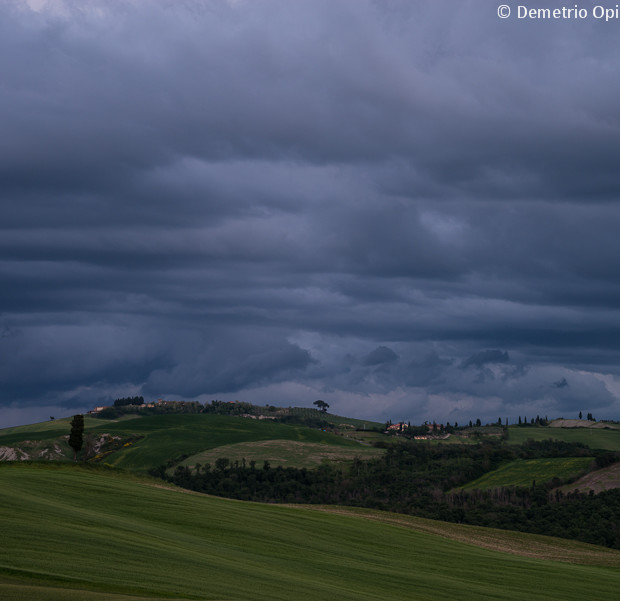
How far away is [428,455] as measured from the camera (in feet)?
477

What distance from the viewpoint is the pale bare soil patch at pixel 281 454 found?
138175 millimetres

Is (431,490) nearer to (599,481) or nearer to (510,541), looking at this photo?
(599,481)

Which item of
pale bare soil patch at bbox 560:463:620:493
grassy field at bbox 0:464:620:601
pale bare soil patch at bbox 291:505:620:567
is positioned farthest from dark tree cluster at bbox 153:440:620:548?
grassy field at bbox 0:464:620:601

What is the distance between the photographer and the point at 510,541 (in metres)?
62.9

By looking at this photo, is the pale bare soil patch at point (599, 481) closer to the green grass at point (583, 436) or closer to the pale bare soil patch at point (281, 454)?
the pale bare soil patch at point (281, 454)

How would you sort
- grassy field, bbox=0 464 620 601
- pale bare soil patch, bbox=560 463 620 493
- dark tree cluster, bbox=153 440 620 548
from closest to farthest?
grassy field, bbox=0 464 620 601 < dark tree cluster, bbox=153 440 620 548 < pale bare soil patch, bbox=560 463 620 493

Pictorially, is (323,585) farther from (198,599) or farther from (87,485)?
(87,485)

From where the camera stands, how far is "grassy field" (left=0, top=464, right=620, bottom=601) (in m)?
21.1

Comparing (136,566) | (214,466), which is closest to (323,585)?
(136,566)

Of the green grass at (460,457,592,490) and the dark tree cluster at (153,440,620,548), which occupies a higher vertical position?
the green grass at (460,457,592,490)

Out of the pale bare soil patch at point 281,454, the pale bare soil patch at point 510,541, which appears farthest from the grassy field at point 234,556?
the pale bare soil patch at point 281,454

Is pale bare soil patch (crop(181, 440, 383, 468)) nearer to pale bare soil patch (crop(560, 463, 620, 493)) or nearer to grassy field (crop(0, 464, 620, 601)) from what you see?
pale bare soil patch (crop(560, 463, 620, 493))

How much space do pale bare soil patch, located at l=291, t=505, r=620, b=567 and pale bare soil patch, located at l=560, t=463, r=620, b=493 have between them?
2869 centimetres

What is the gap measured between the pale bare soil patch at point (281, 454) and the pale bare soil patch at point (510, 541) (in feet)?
226
